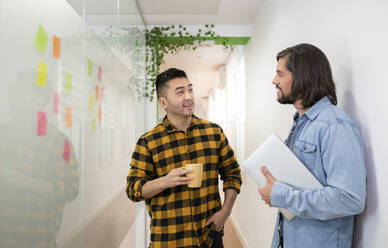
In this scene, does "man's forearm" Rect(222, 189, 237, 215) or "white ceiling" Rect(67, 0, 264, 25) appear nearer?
"man's forearm" Rect(222, 189, 237, 215)

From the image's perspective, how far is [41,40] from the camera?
3.33 ft

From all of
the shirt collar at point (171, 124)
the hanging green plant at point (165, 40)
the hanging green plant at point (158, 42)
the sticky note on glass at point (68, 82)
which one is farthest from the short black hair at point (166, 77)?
the hanging green plant at point (165, 40)

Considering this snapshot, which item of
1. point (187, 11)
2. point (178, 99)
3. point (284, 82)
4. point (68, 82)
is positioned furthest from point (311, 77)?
point (187, 11)

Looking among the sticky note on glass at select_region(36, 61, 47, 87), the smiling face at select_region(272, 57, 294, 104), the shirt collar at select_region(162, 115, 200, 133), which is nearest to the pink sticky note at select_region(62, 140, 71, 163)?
the sticky note on glass at select_region(36, 61, 47, 87)

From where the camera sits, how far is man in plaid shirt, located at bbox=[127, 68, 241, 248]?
145 centimetres

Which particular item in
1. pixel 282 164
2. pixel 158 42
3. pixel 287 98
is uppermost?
pixel 158 42

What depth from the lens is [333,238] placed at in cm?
110

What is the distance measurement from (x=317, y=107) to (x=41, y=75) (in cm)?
103

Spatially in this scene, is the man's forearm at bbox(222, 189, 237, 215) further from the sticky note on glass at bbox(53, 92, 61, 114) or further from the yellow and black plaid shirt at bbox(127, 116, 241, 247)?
the sticky note on glass at bbox(53, 92, 61, 114)

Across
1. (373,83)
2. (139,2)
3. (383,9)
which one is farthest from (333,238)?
(139,2)

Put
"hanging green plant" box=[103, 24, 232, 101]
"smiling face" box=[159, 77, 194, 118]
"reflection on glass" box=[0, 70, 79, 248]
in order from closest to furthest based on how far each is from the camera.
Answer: "reflection on glass" box=[0, 70, 79, 248]
"smiling face" box=[159, 77, 194, 118]
"hanging green plant" box=[103, 24, 232, 101]

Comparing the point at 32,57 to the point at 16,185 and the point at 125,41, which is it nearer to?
the point at 16,185

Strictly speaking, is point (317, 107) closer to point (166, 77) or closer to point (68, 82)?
point (166, 77)

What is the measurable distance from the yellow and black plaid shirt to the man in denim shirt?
38 centimetres
